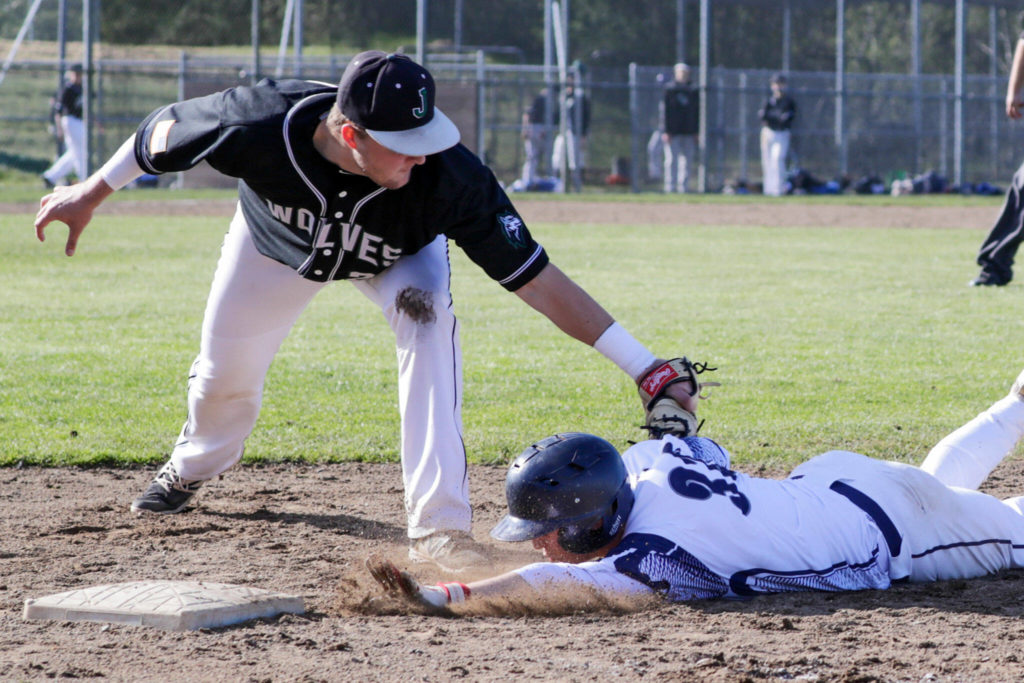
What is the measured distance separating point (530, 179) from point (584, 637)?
76.9ft

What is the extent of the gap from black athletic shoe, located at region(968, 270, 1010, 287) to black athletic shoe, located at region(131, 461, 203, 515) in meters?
8.70

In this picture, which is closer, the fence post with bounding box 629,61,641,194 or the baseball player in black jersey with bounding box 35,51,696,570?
the baseball player in black jersey with bounding box 35,51,696,570

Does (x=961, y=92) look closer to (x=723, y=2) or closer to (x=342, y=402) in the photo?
(x=723, y=2)

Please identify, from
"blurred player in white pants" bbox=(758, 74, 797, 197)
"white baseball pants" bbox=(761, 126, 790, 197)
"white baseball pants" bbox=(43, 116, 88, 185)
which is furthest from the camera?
"white baseball pants" bbox=(761, 126, 790, 197)

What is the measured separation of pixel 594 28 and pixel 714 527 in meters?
34.9

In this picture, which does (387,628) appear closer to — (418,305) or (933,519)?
(418,305)

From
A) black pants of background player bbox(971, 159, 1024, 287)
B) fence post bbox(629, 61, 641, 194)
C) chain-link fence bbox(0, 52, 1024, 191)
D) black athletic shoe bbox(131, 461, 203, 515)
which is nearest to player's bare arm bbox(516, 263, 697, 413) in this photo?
black athletic shoe bbox(131, 461, 203, 515)

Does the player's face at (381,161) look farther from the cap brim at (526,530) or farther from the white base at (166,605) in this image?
the white base at (166,605)

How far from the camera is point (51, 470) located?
6012 mm

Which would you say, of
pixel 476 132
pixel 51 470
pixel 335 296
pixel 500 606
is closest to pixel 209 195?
pixel 476 132

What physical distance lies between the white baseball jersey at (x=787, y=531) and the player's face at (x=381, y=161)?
1.19 meters

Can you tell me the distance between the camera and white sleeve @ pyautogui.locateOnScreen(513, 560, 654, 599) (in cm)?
373

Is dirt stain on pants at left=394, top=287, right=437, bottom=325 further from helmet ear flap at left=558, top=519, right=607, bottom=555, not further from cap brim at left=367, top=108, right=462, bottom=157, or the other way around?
helmet ear flap at left=558, top=519, right=607, bottom=555

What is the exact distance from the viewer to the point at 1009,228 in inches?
441
